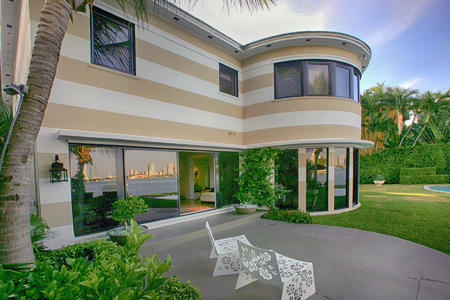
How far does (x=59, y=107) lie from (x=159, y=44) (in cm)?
371

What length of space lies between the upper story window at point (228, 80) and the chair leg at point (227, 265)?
712cm

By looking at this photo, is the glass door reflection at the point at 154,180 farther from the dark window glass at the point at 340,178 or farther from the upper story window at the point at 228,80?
the dark window glass at the point at 340,178

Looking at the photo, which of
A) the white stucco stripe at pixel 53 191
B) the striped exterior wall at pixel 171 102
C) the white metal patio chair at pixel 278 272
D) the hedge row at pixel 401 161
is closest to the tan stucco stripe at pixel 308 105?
the striped exterior wall at pixel 171 102

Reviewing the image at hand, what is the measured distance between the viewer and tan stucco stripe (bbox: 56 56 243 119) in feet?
17.9

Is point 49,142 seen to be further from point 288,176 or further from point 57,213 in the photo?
point 288,176

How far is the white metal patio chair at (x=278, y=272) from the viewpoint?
3.24 meters

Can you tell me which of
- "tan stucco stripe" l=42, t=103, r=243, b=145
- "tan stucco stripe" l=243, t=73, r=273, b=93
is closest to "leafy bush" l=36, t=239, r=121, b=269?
"tan stucco stripe" l=42, t=103, r=243, b=145

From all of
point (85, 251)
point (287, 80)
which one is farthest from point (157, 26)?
point (85, 251)

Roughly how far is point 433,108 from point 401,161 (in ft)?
20.5

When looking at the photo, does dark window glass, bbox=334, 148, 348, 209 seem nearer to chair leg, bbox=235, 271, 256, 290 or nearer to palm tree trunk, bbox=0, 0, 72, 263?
chair leg, bbox=235, 271, 256, 290

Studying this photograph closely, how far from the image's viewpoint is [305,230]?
713cm

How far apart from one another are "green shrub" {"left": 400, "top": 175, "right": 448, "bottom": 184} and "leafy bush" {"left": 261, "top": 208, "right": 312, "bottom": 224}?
16.8m

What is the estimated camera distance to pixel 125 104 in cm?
641

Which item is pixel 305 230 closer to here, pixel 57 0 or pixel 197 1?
pixel 197 1
